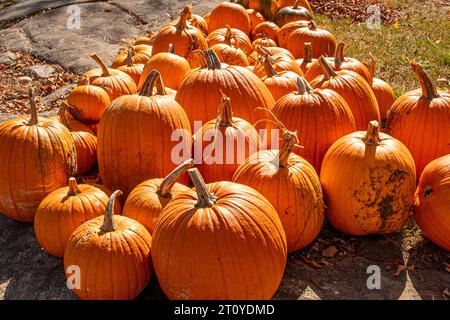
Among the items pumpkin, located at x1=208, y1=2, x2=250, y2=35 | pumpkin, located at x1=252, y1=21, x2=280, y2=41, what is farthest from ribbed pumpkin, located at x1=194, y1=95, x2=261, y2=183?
pumpkin, located at x1=208, y1=2, x2=250, y2=35

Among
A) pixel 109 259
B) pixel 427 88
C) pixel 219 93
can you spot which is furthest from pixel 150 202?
pixel 427 88

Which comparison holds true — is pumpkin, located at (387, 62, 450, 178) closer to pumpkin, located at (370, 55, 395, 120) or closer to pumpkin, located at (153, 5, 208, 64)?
pumpkin, located at (370, 55, 395, 120)

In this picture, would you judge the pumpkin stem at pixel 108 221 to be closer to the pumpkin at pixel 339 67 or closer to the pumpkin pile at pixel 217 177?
the pumpkin pile at pixel 217 177

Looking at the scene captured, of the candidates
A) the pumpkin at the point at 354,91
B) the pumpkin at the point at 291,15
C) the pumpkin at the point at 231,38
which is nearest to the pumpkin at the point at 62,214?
the pumpkin at the point at 354,91

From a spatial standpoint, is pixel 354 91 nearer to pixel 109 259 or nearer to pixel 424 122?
pixel 424 122

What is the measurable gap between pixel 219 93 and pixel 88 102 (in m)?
1.15

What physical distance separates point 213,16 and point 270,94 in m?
2.79

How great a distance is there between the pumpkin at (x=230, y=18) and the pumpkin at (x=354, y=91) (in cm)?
260

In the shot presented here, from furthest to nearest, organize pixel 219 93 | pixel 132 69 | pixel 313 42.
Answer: pixel 313 42 < pixel 132 69 < pixel 219 93

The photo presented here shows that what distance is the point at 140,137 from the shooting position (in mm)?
3377

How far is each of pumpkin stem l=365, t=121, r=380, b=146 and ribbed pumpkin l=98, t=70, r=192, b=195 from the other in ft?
3.91

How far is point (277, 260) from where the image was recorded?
2.65 metres

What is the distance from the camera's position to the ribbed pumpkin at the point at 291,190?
2.98 metres

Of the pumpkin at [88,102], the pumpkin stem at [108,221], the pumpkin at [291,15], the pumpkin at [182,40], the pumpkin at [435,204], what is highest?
the pumpkin at [182,40]
